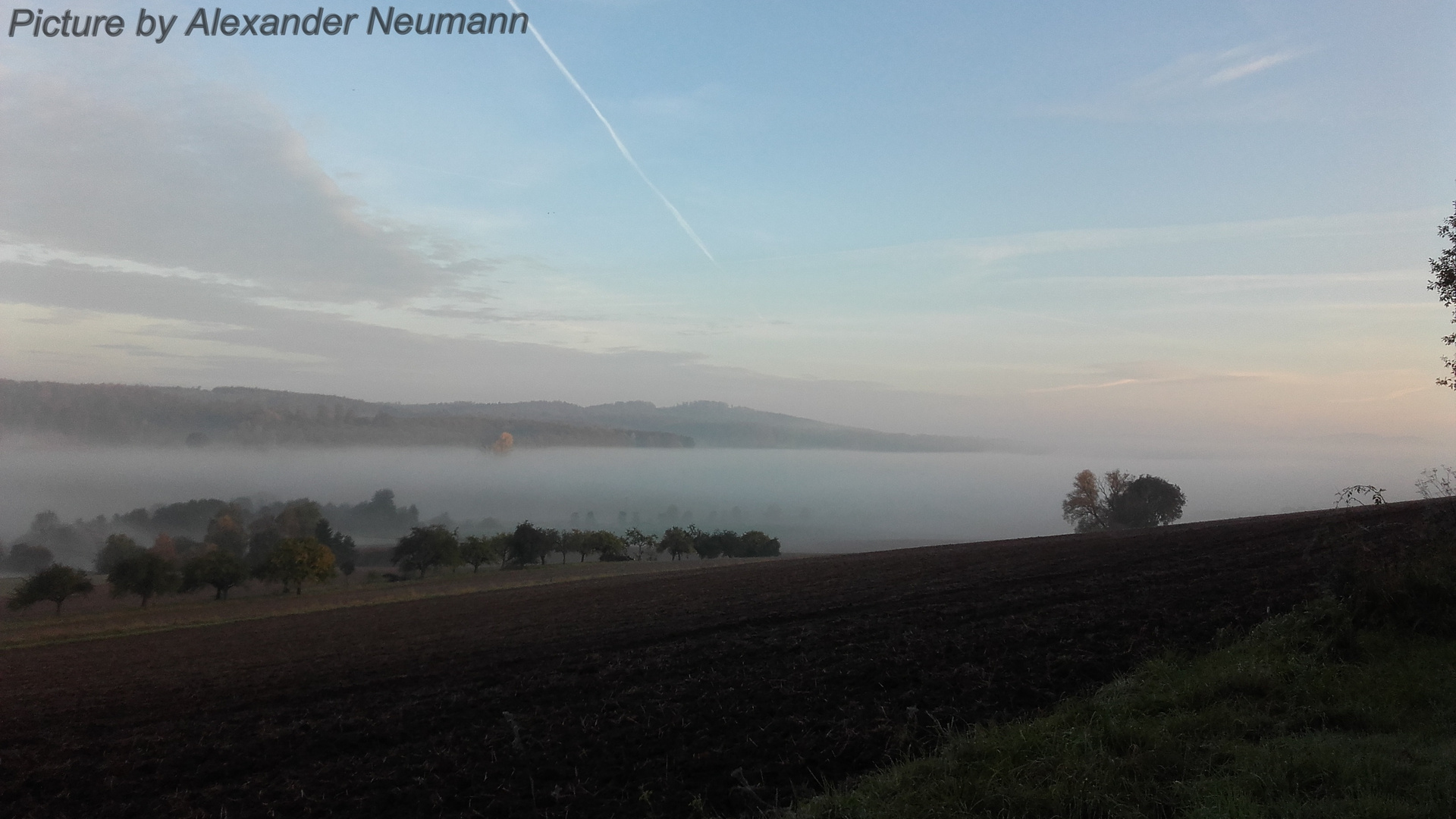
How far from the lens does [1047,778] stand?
6.95 metres

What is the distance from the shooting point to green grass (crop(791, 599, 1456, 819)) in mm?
6117

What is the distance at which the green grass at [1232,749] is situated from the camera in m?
6.12

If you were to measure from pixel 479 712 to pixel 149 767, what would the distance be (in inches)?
223

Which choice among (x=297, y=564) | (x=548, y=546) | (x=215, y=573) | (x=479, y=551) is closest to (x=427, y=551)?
(x=479, y=551)

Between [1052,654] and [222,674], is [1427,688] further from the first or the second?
[222,674]

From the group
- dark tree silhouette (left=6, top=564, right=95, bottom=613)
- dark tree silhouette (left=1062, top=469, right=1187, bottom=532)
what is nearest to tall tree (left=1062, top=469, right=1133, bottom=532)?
dark tree silhouette (left=1062, top=469, right=1187, bottom=532)

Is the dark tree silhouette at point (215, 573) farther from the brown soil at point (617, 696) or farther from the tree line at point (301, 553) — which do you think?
the brown soil at point (617, 696)

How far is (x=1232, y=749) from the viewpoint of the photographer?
7.15 m

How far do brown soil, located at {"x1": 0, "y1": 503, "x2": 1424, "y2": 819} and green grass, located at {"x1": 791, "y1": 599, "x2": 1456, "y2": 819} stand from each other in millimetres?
1634

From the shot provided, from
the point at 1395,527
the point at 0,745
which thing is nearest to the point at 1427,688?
the point at 1395,527

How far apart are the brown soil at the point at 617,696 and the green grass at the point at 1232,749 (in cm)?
163

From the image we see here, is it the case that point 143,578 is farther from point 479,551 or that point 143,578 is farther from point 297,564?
point 479,551

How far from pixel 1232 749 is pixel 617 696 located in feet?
34.0

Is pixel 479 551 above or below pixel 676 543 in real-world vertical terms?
above
